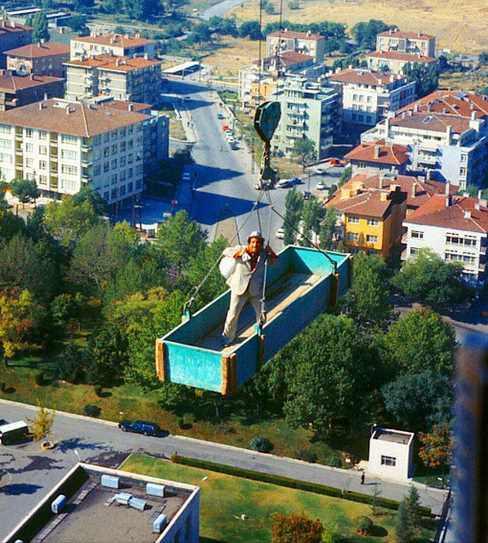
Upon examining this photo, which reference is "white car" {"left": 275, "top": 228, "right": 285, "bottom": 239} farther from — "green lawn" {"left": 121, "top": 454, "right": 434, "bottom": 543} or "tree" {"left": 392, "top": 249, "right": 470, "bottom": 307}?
"green lawn" {"left": 121, "top": 454, "right": 434, "bottom": 543}

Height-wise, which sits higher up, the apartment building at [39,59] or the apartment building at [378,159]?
the apartment building at [39,59]

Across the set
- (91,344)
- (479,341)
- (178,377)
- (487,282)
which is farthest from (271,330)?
(487,282)

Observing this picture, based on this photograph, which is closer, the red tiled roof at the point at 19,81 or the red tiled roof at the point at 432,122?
the red tiled roof at the point at 432,122

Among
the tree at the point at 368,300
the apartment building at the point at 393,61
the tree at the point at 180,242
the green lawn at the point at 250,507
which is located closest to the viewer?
the green lawn at the point at 250,507

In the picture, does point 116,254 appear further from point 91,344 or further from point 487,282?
point 487,282

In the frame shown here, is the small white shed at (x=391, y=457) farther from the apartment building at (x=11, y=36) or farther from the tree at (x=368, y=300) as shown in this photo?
the apartment building at (x=11, y=36)

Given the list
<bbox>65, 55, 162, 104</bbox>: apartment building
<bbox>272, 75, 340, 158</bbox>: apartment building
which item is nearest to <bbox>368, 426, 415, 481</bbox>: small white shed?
<bbox>272, 75, 340, 158</bbox>: apartment building

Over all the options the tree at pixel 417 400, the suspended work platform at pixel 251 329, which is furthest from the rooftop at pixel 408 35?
the suspended work platform at pixel 251 329
